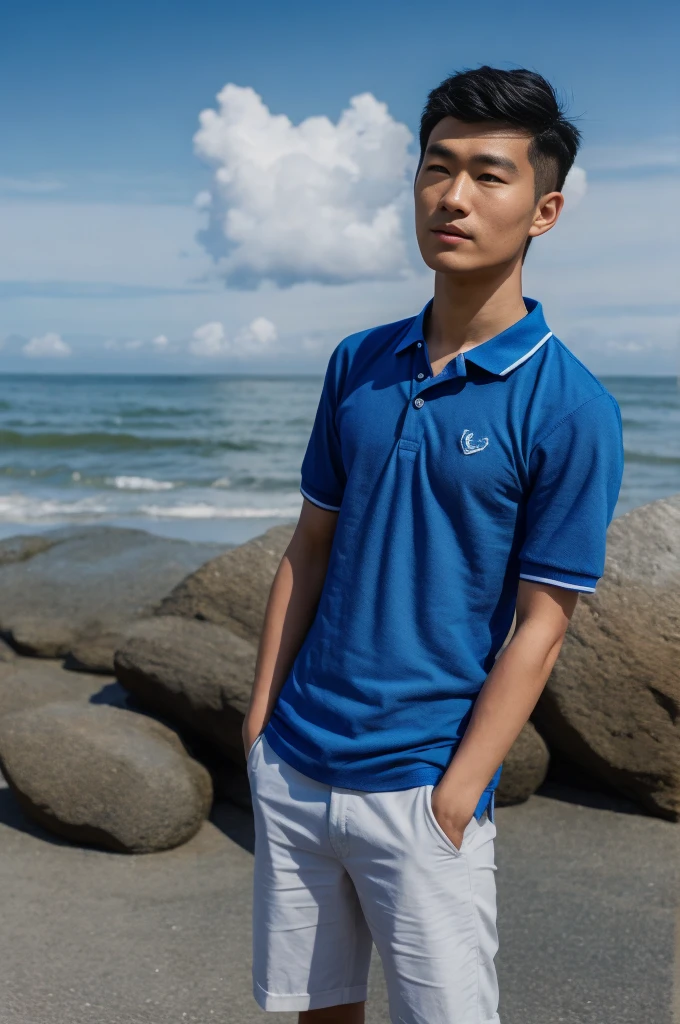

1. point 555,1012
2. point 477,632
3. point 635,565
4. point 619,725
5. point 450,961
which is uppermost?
point 477,632

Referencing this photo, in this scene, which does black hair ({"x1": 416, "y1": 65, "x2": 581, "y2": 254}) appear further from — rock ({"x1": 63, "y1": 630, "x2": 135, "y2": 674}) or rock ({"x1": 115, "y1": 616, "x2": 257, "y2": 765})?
rock ({"x1": 63, "y1": 630, "x2": 135, "y2": 674})

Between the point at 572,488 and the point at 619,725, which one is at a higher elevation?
the point at 572,488

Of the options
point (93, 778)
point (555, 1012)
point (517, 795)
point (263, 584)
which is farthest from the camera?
point (263, 584)

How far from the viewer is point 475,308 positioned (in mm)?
2010

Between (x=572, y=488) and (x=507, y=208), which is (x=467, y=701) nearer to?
(x=572, y=488)

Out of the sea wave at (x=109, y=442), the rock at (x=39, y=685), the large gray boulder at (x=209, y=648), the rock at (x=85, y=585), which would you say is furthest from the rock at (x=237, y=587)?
the sea wave at (x=109, y=442)

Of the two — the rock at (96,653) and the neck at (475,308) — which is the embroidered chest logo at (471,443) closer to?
the neck at (475,308)

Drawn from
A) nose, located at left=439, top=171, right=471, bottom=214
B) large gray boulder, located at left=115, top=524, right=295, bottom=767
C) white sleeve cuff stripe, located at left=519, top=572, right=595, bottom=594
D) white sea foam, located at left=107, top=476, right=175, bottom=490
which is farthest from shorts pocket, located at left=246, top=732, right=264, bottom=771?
white sea foam, located at left=107, top=476, right=175, bottom=490

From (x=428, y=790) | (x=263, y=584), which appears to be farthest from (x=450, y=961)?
(x=263, y=584)

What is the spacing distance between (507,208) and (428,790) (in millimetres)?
1039

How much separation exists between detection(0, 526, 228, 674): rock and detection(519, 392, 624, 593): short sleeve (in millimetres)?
4437

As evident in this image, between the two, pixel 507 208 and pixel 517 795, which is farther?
pixel 517 795

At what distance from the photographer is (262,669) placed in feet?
7.27

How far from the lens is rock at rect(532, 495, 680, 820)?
4.11m
